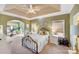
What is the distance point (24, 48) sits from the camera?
2627 mm

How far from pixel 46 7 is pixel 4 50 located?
3.51 feet

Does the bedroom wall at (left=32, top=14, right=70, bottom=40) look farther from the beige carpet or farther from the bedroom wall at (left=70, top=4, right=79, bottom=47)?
the beige carpet

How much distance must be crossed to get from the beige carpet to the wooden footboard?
0.06 meters

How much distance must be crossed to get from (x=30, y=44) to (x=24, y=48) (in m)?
0.13

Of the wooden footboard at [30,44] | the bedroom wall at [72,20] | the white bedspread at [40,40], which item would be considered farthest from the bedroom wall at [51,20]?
the wooden footboard at [30,44]

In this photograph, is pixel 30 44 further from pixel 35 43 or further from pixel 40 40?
pixel 40 40

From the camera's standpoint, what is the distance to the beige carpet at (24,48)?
2.63m

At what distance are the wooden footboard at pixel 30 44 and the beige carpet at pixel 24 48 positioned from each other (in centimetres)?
6

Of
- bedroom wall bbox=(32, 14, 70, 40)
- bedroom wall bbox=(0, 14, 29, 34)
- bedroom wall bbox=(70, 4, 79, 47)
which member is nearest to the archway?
bedroom wall bbox=(0, 14, 29, 34)

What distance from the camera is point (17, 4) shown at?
2643mm

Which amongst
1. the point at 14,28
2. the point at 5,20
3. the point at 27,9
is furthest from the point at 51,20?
the point at 5,20

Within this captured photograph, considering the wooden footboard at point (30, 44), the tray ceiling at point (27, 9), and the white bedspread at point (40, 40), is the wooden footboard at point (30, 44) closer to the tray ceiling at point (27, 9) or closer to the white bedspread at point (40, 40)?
the white bedspread at point (40, 40)
